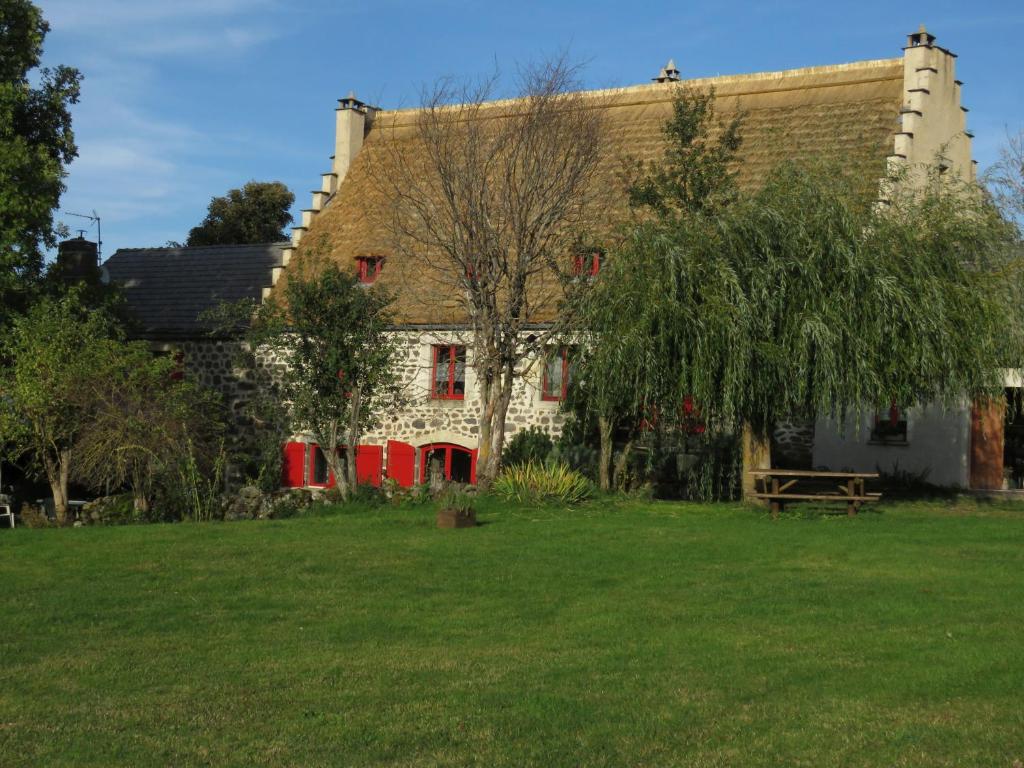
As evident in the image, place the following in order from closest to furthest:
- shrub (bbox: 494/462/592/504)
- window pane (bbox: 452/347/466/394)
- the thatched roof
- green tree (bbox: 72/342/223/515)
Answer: shrub (bbox: 494/462/592/504)
green tree (bbox: 72/342/223/515)
the thatched roof
window pane (bbox: 452/347/466/394)

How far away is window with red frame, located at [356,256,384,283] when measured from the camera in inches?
1095

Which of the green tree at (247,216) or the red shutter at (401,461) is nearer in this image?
the red shutter at (401,461)

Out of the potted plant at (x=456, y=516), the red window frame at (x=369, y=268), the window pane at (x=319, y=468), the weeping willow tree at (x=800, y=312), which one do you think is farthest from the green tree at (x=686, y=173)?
the window pane at (x=319, y=468)

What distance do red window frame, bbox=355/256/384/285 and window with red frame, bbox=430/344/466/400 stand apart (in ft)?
7.61

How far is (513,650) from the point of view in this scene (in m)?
9.25

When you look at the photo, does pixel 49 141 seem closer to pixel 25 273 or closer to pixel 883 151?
pixel 25 273

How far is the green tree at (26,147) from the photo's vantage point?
2128cm

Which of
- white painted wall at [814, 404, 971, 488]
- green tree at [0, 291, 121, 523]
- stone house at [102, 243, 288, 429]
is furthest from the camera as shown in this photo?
stone house at [102, 243, 288, 429]

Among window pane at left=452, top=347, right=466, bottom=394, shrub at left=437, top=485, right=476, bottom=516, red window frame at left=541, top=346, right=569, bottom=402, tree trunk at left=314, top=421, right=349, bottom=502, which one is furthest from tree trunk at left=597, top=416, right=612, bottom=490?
window pane at left=452, top=347, right=466, bottom=394

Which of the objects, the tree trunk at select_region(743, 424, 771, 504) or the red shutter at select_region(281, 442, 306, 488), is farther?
the red shutter at select_region(281, 442, 306, 488)

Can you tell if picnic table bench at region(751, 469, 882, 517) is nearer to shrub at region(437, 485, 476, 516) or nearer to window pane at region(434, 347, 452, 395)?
shrub at region(437, 485, 476, 516)

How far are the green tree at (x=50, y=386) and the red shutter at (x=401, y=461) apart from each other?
23.6ft

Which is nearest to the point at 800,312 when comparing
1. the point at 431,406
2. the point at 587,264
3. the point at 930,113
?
the point at 587,264

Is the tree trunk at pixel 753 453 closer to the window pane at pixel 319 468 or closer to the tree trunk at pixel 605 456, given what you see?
the tree trunk at pixel 605 456
